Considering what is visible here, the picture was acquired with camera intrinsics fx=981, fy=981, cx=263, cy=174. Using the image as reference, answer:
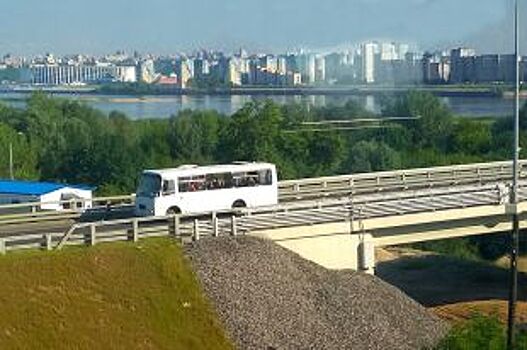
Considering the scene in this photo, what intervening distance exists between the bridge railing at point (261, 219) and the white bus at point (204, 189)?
5.10 feet

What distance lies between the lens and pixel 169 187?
27234mm

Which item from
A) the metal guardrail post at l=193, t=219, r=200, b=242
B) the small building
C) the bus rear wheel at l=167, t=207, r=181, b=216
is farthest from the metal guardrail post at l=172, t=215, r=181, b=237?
the small building

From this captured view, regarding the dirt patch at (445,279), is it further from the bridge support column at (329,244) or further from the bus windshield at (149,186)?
the bus windshield at (149,186)

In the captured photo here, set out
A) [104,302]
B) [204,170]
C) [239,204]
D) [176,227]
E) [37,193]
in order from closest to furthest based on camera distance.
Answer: [104,302] < [176,227] < [204,170] < [239,204] < [37,193]

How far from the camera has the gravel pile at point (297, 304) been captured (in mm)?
21281

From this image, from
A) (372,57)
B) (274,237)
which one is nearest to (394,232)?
(274,237)

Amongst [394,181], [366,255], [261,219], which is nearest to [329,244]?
[366,255]

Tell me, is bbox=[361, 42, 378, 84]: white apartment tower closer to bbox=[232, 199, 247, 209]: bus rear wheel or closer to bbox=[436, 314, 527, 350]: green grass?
bbox=[232, 199, 247, 209]: bus rear wheel

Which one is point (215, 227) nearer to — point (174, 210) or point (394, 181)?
point (174, 210)

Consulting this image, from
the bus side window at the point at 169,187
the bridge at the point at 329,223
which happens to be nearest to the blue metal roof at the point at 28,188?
the bridge at the point at 329,223

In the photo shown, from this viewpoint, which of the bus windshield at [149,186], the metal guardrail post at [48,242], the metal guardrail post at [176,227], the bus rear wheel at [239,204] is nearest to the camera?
the metal guardrail post at [48,242]

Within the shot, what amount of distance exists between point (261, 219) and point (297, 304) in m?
3.40

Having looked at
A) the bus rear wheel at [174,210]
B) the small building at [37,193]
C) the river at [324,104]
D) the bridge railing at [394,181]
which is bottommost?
the small building at [37,193]

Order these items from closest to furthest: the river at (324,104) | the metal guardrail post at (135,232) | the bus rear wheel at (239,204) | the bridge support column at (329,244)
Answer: the metal guardrail post at (135,232)
the bridge support column at (329,244)
the bus rear wheel at (239,204)
the river at (324,104)
